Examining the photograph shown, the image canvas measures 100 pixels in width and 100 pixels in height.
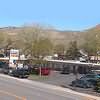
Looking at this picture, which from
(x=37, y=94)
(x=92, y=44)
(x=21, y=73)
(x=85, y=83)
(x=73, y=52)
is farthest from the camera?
(x=73, y=52)

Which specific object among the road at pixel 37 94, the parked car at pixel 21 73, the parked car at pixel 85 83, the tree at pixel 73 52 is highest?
the tree at pixel 73 52

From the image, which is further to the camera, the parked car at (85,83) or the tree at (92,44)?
the tree at (92,44)

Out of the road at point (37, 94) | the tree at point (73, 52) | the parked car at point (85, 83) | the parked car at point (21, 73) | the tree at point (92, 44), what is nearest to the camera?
the road at point (37, 94)

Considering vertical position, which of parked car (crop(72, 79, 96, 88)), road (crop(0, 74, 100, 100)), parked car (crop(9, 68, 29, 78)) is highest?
parked car (crop(9, 68, 29, 78))

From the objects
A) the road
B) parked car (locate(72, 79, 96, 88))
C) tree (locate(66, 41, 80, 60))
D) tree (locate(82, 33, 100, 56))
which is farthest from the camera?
tree (locate(66, 41, 80, 60))

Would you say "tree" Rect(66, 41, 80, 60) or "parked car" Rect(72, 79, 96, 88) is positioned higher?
"tree" Rect(66, 41, 80, 60)

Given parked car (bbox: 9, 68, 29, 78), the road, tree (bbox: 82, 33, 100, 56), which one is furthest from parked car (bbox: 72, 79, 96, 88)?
tree (bbox: 82, 33, 100, 56)

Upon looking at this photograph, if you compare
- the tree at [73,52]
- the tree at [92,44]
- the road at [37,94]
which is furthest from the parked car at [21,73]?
the tree at [73,52]

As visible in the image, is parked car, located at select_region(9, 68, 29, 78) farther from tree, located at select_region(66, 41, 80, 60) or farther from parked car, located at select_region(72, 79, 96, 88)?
tree, located at select_region(66, 41, 80, 60)

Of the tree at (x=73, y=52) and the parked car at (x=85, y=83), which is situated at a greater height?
the tree at (x=73, y=52)

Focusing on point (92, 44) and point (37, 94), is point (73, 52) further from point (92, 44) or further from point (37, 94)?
point (37, 94)

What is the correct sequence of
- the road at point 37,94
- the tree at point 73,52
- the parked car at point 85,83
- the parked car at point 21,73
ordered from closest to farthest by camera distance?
1. the road at point 37,94
2. the parked car at point 85,83
3. the parked car at point 21,73
4. the tree at point 73,52

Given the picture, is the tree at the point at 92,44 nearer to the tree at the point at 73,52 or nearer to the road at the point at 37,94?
the tree at the point at 73,52

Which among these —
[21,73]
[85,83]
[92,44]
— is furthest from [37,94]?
[92,44]
